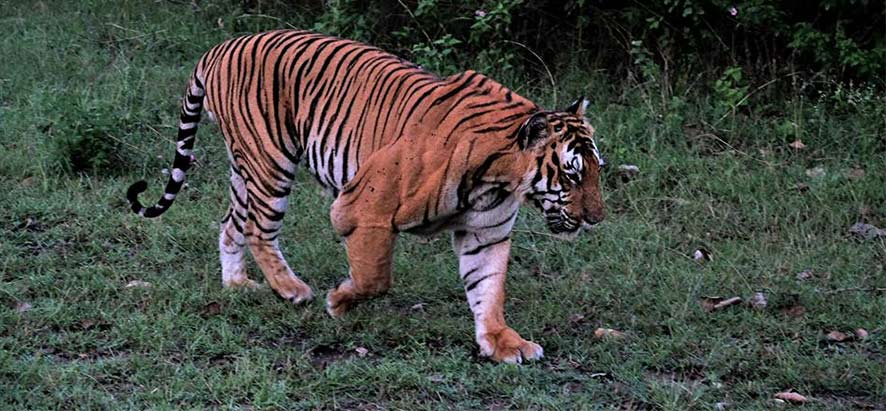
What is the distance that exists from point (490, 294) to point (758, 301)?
135 cm

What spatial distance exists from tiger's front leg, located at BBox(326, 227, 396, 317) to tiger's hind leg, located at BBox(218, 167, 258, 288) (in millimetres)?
915

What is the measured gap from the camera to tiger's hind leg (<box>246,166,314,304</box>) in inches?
226

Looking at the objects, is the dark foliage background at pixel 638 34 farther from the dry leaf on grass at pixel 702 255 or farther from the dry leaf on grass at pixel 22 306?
the dry leaf on grass at pixel 22 306

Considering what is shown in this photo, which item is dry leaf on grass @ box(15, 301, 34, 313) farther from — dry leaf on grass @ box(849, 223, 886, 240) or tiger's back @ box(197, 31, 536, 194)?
dry leaf on grass @ box(849, 223, 886, 240)

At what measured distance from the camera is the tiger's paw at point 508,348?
507cm

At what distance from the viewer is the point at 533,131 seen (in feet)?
16.1

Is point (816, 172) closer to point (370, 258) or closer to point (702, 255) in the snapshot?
point (702, 255)

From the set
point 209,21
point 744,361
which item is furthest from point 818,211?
point 209,21

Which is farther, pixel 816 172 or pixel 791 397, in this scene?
pixel 816 172

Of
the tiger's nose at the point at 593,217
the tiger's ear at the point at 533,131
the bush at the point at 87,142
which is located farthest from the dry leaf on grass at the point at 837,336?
the bush at the point at 87,142

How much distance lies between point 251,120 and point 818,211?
3016 mm

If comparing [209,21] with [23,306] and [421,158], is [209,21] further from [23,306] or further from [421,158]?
[421,158]

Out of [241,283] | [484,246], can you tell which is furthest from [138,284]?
[484,246]

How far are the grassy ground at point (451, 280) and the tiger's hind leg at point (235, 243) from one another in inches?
4.2
